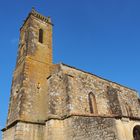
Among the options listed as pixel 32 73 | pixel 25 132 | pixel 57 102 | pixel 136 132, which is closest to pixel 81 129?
pixel 57 102

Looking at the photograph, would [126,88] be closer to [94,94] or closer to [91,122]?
[94,94]

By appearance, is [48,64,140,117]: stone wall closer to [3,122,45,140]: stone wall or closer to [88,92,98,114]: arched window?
[88,92,98,114]: arched window

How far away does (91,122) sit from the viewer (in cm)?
1261

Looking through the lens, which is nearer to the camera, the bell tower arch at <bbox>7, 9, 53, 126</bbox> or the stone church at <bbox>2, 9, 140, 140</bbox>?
the stone church at <bbox>2, 9, 140, 140</bbox>

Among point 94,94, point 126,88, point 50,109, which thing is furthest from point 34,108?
point 126,88

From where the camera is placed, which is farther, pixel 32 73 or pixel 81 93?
pixel 32 73

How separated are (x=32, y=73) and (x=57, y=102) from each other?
4.02m

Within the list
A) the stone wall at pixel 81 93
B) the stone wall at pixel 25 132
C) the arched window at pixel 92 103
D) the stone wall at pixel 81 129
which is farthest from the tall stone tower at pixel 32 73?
the arched window at pixel 92 103

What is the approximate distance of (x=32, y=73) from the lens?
17.7 metres

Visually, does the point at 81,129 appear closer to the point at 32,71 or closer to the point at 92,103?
the point at 92,103

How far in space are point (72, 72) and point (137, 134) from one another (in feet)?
27.0

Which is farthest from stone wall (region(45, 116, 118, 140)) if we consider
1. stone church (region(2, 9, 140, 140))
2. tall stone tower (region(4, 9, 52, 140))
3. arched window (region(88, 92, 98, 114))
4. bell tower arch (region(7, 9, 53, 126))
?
arched window (region(88, 92, 98, 114))

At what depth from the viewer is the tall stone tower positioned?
50.6ft

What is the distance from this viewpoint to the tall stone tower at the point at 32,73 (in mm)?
15414
